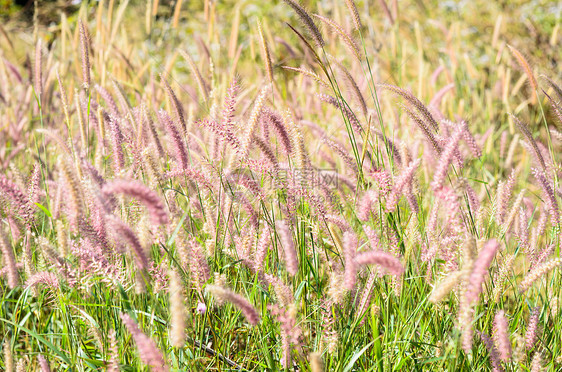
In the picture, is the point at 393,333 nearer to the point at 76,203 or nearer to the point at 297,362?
the point at 297,362

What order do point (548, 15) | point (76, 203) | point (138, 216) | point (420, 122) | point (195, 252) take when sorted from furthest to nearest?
point (548, 15), point (138, 216), point (420, 122), point (195, 252), point (76, 203)

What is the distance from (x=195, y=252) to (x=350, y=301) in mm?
512

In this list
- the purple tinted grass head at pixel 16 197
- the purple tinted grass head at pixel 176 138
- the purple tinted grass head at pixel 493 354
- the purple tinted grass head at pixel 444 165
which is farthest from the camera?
the purple tinted grass head at pixel 176 138

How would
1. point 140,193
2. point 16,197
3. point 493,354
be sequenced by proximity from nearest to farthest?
point 140,193 < point 493,354 < point 16,197

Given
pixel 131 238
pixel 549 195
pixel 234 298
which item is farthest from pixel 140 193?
pixel 549 195

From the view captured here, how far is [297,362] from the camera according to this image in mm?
1580

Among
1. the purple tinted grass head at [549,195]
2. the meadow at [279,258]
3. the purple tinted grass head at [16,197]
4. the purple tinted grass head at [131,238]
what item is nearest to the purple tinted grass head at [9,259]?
the meadow at [279,258]

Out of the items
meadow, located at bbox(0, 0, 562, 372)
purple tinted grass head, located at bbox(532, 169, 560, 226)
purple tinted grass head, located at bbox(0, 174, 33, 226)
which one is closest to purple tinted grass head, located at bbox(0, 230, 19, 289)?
meadow, located at bbox(0, 0, 562, 372)

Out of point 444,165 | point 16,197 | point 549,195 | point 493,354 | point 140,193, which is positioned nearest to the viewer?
point 140,193

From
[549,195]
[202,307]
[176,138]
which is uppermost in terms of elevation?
[176,138]

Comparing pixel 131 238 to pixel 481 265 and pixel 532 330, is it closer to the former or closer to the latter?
pixel 481 265

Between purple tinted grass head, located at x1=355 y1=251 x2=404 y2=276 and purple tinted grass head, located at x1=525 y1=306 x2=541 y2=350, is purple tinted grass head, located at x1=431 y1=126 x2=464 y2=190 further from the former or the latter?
purple tinted grass head, located at x1=525 y1=306 x2=541 y2=350

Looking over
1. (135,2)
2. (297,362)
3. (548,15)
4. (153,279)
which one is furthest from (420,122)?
(135,2)

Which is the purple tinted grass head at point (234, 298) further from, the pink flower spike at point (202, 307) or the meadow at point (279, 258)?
the pink flower spike at point (202, 307)
